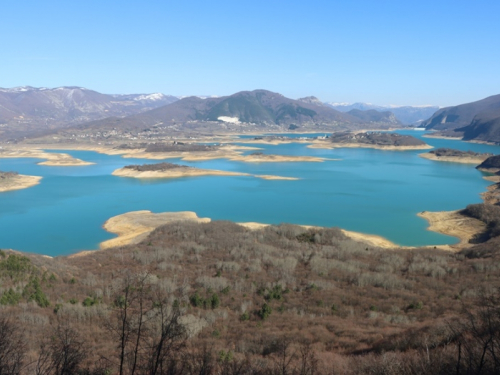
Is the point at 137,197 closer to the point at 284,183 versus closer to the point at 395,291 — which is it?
the point at 284,183

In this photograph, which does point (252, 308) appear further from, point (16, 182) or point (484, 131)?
point (484, 131)

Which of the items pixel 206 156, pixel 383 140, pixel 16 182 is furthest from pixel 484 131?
pixel 16 182

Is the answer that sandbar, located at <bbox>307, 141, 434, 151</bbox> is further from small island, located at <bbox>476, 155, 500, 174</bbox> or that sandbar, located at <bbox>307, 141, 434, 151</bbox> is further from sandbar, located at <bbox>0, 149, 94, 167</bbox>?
sandbar, located at <bbox>0, 149, 94, 167</bbox>

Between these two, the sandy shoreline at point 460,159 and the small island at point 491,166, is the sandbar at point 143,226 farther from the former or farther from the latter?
the sandy shoreline at point 460,159

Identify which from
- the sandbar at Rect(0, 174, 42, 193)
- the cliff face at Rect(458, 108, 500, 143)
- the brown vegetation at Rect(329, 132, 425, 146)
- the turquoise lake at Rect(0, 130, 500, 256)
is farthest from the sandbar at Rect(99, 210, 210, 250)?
the cliff face at Rect(458, 108, 500, 143)

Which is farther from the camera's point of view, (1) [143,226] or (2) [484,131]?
(2) [484,131]

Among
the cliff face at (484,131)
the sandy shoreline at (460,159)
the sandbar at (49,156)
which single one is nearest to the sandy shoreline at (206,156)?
the sandbar at (49,156)

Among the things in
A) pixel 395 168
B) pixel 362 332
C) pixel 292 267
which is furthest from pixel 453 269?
pixel 395 168
